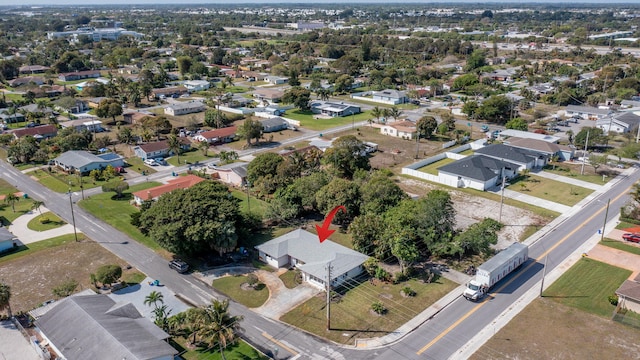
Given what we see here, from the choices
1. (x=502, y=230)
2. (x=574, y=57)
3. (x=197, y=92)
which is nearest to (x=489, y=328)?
(x=502, y=230)

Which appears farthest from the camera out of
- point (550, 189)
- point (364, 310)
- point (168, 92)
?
point (168, 92)

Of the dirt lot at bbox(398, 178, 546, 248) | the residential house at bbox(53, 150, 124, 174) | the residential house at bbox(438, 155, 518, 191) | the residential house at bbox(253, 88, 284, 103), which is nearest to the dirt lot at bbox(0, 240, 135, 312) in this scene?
the residential house at bbox(53, 150, 124, 174)

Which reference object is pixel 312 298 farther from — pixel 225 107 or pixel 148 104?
pixel 148 104

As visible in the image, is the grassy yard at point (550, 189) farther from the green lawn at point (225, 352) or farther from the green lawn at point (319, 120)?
the green lawn at point (225, 352)

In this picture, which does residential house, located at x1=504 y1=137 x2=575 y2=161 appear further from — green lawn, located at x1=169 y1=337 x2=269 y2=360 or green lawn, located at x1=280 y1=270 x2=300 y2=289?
green lawn, located at x1=169 y1=337 x2=269 y2=360

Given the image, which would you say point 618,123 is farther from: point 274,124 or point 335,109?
point 274,124

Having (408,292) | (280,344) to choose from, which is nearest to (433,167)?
(408,292)

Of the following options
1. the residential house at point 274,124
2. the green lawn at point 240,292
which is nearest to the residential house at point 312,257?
the green lawn at point 240,292
